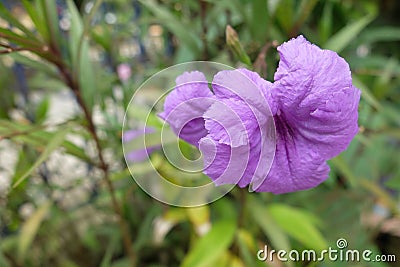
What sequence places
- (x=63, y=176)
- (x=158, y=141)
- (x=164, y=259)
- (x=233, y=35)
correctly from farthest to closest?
(x=63, y=176)
(x=164, y=259)
(x=158, y=141)
(x=233, y=35)

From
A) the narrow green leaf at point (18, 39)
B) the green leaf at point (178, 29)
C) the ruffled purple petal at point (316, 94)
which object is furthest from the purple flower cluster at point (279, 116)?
the green leaf at point (178, 29)

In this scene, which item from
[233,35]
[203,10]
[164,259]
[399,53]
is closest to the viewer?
[233,35]

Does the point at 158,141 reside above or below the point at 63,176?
above

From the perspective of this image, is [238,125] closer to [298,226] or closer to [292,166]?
[292,166]

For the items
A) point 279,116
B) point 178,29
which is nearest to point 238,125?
point 279,116

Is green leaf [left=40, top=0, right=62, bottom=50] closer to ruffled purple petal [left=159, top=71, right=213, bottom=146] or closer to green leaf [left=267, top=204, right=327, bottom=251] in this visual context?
ruffled purple petal [left=159, top=71, right=213, bottom=146]

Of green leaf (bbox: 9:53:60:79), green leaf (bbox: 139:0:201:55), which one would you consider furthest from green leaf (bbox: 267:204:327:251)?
green leaf (bbox: 9:53:60:79)

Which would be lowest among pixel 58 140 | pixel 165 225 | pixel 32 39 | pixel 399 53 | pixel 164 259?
pixel 164 259

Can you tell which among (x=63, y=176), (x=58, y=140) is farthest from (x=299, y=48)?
(x=63, y=176)

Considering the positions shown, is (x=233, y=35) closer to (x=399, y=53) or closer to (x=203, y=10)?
(x=203, y=10)
